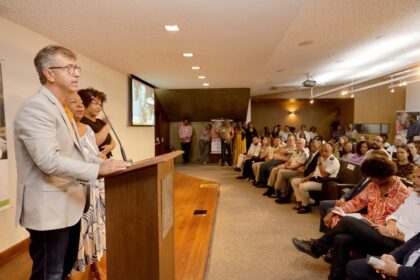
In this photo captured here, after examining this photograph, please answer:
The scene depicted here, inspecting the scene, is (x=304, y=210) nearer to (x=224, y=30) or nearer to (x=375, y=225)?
(x=375, y=225)

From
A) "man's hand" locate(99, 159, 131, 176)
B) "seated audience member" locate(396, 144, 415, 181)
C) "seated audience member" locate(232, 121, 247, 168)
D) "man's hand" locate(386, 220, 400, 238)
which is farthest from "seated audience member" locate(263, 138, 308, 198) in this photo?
"man's hand" locate(99, 159, 131, 176)

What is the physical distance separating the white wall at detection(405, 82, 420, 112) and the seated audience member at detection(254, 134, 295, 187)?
521 cm

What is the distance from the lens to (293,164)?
192 inches

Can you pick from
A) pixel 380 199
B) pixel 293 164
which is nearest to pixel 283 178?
pixel 293 164

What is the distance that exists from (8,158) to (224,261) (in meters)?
2.17

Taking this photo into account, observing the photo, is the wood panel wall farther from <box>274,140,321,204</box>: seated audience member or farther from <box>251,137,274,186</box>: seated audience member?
<box>274,140,321,204</box>: seated audience member

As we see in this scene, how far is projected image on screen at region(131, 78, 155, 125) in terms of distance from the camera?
570cm

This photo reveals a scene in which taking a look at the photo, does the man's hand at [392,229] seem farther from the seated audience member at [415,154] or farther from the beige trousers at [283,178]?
the beige trousers at [283,178]

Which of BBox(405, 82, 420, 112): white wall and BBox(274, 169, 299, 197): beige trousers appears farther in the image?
BBox(405, 82, 420, 112): white wall

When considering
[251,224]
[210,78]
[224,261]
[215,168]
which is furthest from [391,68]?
[224,261]

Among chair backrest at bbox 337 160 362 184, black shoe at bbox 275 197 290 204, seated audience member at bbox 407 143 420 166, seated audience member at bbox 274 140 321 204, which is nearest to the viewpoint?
chair backrest at bbox 337 160 362 184

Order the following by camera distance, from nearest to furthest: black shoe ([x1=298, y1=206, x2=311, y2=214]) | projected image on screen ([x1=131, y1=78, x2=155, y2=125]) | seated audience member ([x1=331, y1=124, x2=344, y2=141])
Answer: black shoe ([x1=298, y1=206, x2=311, y2=214]), projected image on screen ([x1=131, y1=78, x2=155, y2=125]), seated audience member ([x1=331, y1=124, x2=344, y2=141])

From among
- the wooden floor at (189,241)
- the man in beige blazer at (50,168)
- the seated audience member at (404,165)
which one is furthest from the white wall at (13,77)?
the seated audience member at (404,165)

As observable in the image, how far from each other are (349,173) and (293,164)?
1336 mm
